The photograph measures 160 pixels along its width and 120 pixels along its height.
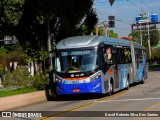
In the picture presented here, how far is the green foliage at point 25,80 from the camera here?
24.6m

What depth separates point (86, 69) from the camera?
72.2 feet

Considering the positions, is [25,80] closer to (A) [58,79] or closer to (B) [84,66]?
(A) [58,79]

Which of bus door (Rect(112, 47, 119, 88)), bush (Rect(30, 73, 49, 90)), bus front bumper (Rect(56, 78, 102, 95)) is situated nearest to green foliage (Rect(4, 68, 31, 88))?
bush (Rect(30, 73, 49, 90))

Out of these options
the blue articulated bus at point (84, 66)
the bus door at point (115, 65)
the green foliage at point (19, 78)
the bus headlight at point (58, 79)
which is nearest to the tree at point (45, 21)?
the green foliage at point (19, 78)

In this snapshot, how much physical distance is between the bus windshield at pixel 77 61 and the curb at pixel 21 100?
70.6 inches

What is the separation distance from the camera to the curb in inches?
776

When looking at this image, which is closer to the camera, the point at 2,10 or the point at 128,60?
the point at 2,10

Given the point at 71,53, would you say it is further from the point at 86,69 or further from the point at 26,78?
the point at 26,78

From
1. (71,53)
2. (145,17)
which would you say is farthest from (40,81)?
(145,17)

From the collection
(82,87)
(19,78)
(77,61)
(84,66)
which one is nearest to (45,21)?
(19,78)

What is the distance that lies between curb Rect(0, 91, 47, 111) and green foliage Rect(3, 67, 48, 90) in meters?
1.23

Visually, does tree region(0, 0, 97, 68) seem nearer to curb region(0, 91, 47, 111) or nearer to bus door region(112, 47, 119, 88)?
curb region(0, 91, 47, 111)

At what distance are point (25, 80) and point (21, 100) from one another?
395 centimetres

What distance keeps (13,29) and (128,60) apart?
7913 millimetres
